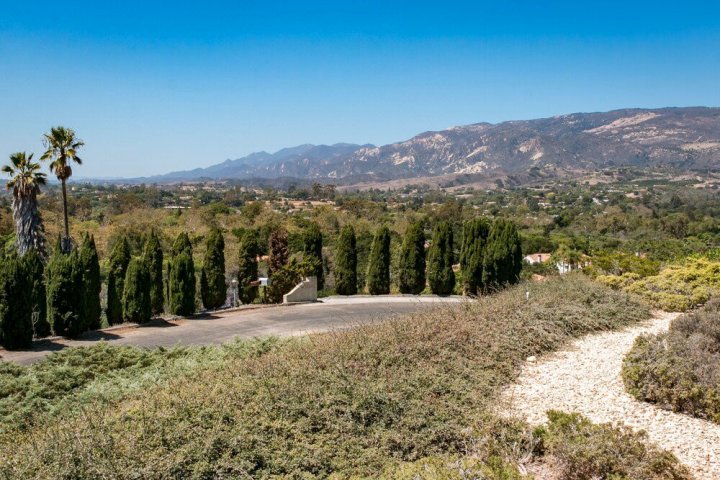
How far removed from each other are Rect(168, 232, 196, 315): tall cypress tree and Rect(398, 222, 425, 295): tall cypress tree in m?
9.47

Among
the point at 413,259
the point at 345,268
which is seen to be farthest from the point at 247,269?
the point at 413,259

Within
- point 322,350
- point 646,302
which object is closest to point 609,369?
point 322,350

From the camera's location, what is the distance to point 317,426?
6.74 meters

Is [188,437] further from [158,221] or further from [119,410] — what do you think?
[158,221]

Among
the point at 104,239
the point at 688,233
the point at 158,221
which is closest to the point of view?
the point at 104,239

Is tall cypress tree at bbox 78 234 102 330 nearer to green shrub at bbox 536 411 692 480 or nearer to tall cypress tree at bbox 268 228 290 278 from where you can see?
tall cypress tree at bbox 268 228 290 278

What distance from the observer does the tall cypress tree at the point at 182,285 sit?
743 inches

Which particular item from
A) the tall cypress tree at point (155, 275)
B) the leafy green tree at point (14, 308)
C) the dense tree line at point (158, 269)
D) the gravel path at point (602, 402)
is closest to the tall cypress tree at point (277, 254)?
the dense tree line at point (158, 269)

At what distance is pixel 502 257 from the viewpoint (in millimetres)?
22359

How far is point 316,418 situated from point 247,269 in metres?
16.5

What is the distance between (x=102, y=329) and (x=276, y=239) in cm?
805

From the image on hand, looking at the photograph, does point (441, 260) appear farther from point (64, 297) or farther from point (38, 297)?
point (38, 297)

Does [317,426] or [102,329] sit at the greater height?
[317,426]

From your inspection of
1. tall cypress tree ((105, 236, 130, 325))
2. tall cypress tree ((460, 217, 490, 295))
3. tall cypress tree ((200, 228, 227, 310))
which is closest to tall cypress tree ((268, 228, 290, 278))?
tall cypress tree ((200, 228, 227, 310))
